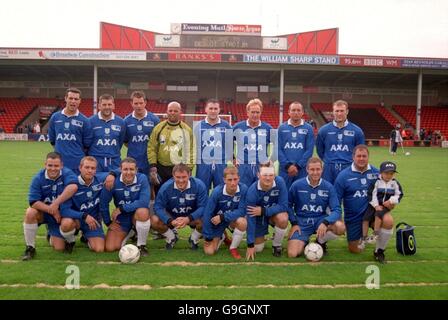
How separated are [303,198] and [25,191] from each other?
625cm

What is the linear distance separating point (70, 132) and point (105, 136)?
1.44 feet

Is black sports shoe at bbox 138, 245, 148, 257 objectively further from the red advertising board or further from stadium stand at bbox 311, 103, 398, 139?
stadium stand at bbox 311, 103, 398, 139

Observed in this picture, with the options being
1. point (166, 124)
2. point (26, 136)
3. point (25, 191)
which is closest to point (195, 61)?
point (26, 136)

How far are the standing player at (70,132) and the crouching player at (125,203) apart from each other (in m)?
0.77

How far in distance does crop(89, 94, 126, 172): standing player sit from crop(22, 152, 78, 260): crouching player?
0.70 metres

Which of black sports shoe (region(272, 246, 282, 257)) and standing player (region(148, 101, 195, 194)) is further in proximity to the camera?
standing player (region(148, 101, 195, 194))

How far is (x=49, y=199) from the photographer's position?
4324mm

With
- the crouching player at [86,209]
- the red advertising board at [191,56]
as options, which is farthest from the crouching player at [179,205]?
the red advertising board at [191,56]

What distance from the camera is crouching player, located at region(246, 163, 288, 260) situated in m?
4.33

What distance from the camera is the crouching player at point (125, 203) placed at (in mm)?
4434

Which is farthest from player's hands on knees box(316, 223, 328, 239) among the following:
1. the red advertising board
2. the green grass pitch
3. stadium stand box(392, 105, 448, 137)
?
stadium stand box(392, 105, 448, 137)

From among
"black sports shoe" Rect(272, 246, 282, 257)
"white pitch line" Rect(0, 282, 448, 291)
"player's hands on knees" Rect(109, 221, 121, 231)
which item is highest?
"player's hands on knees" Rect(109, 221, 121, 231)

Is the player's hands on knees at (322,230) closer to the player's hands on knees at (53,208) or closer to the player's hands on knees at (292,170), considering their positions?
the player's hands on knees at (292,170)

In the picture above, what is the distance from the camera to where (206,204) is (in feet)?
15.0
